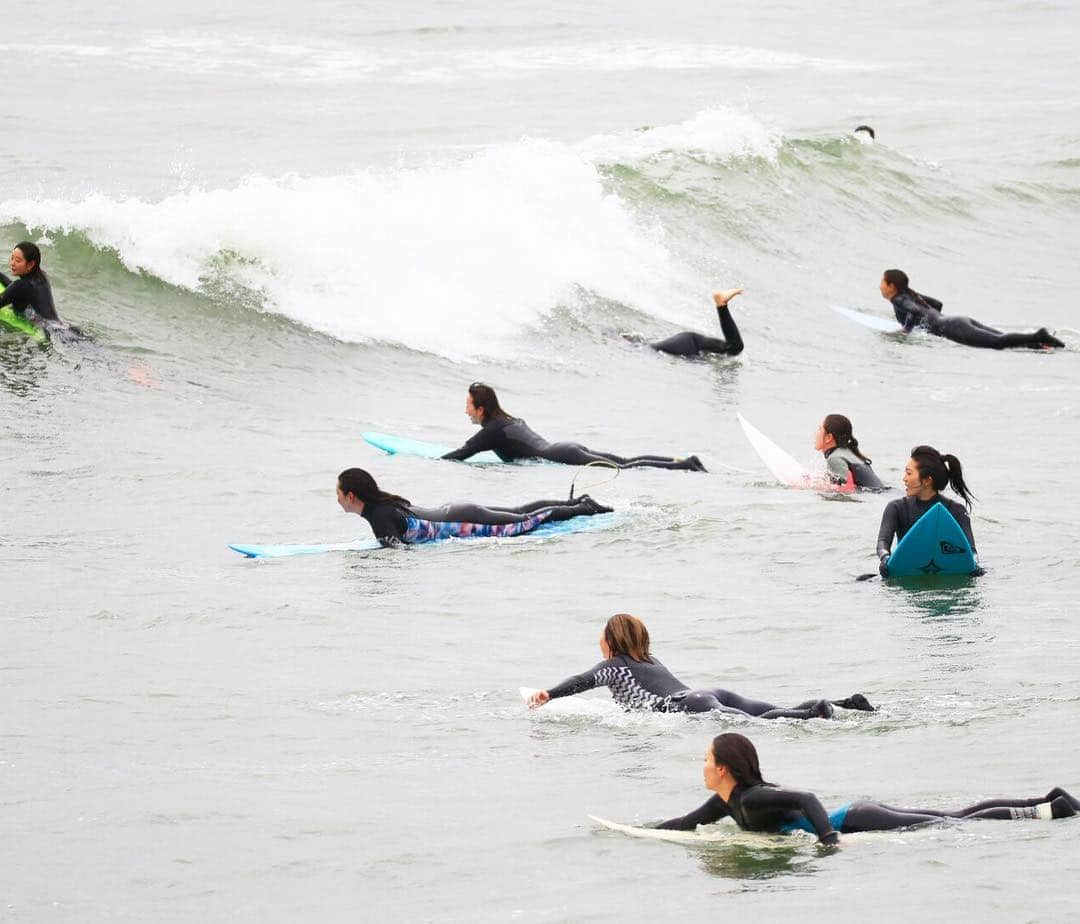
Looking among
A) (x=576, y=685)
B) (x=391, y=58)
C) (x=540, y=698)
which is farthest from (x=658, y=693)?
(x=391, y=58)

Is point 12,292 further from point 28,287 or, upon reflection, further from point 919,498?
point 919,498

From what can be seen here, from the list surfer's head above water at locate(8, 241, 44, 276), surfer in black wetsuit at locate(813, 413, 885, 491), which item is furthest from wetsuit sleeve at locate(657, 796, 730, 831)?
surfer's head above water at locate(8, 241, 44, 276)

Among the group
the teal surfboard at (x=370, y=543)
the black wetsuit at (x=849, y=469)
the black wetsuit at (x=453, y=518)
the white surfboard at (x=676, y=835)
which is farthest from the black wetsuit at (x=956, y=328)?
the white surfboard at (x=676, y=835)

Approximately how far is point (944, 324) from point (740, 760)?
630 inches

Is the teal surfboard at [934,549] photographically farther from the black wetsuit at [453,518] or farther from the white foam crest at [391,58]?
the white foam crest at [391,58]

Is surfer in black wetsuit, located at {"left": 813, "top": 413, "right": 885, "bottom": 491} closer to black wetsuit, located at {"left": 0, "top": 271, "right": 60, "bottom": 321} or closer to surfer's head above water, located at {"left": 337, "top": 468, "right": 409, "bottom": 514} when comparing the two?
surfer's head above water, located at {"left": 337, "top": 468, "right": 409, "bottom": 514}

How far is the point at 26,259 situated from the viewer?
56.4ft

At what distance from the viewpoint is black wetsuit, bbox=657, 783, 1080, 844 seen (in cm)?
696

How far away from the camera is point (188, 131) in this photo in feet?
109

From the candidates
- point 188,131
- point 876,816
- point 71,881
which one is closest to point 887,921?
point 876,816

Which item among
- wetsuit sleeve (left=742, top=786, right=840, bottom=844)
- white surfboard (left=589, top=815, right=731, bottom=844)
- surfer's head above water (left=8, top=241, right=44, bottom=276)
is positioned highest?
surfer's head above water (left=8, top=241, right=44, bottom=276)

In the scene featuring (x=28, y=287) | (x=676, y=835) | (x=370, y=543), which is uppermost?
(x=28, y=287)

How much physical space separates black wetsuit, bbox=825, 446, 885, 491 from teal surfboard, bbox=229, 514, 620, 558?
193 centimetres

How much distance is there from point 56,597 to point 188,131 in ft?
77.2
